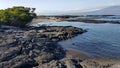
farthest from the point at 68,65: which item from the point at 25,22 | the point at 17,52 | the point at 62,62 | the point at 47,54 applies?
the point at 25,22

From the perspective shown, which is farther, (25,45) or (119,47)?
(119,47)

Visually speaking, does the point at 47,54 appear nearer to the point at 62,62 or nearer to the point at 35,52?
the point at 35,52

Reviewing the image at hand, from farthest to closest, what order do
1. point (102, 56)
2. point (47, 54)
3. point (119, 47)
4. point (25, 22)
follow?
point (25, 22)
point (119, 47)
point (102, 56)
point (47, 54)

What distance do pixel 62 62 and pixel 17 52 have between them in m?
8.36

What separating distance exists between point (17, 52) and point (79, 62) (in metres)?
10.1

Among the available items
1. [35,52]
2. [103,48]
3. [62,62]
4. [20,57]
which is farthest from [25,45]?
[103,48]

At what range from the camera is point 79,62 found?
3434 cm

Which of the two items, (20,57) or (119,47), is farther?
(119,47)

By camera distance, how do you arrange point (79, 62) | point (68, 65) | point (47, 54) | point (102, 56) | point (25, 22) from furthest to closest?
point (25, 22) < point (102, 56) < point (47, 54) < point (79, 62) < point (68, 65)

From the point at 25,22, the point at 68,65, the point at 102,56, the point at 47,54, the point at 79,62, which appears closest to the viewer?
the point at 68,65

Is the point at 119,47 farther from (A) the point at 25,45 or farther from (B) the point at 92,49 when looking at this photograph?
(A) the point at 25,45

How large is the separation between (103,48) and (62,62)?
53.8ft

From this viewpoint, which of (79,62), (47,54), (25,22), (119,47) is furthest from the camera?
(25,22)

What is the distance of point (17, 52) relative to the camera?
37.8 m
